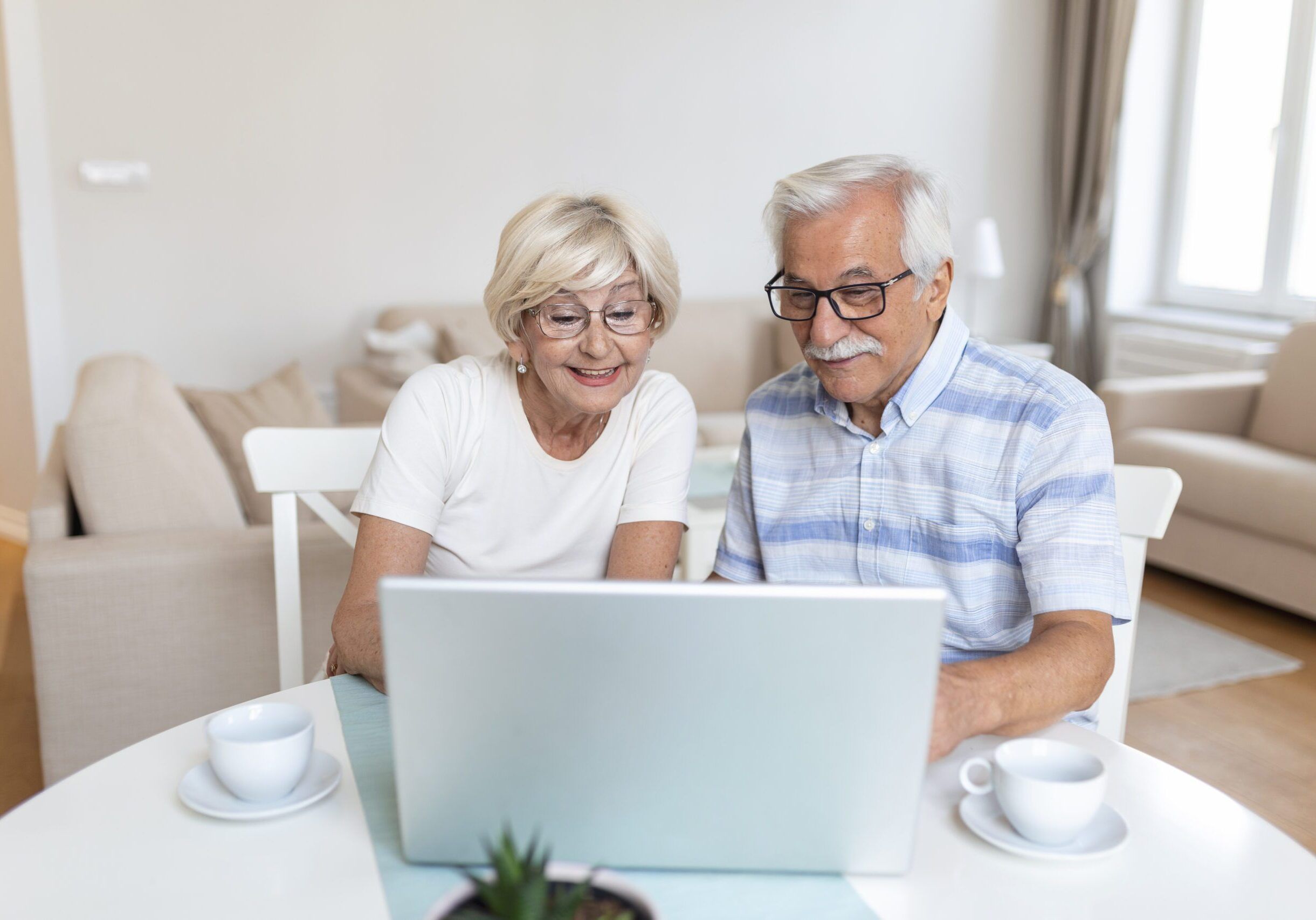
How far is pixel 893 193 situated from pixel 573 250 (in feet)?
1.26

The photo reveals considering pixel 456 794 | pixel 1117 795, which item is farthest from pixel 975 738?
pixel 456 794

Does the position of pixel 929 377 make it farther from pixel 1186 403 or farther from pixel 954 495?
pixel 1186 403

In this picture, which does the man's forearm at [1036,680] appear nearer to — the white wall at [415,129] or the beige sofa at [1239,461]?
the beige sofa at [1239,461]

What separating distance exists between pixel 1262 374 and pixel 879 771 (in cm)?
383

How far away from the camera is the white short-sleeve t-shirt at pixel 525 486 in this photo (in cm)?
147

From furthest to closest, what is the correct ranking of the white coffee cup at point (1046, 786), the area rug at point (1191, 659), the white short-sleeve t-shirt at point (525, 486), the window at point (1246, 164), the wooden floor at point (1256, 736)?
the window at point (1246, 164) → the area rug at point (1191, 659) → the wooden floor at point (1256, 736) → the white short-sleeve t-shirt at point (525, 486) → the white coffee cup at point (1046, 786)

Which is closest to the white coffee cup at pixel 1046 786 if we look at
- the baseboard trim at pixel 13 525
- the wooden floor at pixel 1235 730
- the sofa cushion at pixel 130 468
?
the wooden floor at pixel 1235 730

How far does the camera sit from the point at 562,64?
4.46m

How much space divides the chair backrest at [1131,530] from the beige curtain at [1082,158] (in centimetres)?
397

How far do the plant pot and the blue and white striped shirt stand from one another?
2.43 ft

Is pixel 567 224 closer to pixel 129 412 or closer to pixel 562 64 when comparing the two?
pixel 129 412

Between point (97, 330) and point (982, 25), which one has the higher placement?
point (982, 25)

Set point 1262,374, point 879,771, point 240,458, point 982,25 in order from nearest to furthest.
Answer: point 879,771
point 240,458
point 1262,374
point 982,25

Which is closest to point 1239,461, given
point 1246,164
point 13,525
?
point 1246,164
